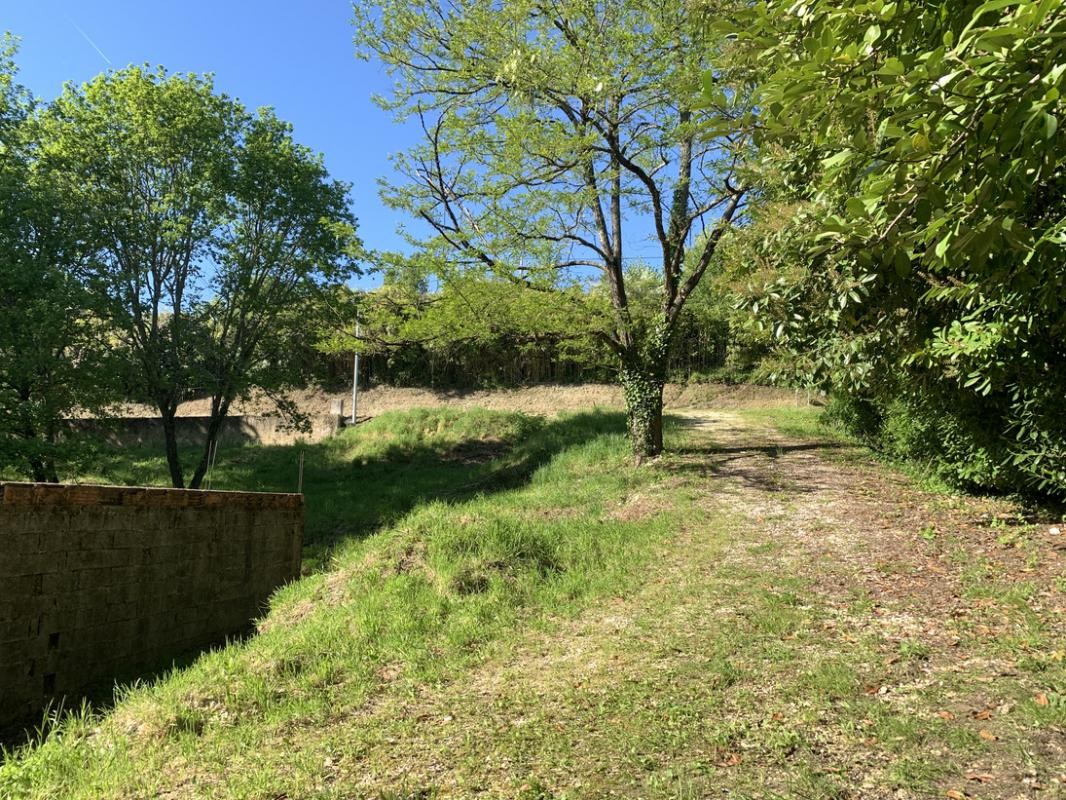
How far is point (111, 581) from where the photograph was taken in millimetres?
6867

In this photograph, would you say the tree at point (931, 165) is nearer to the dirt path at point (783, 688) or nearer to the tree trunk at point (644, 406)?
the dirt path at point (783, 688)

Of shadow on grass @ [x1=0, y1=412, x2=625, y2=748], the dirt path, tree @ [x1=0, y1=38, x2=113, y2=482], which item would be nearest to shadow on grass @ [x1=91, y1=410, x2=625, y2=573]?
shadow on grass @ [x1=0, y1=412, x2=625, y2=748]

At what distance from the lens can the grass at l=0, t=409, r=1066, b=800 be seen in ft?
10.9

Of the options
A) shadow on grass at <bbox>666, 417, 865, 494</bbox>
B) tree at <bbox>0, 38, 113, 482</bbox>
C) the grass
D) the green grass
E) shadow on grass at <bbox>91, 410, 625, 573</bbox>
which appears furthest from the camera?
shadow on grass at <bbox>91, 410, 625, 573</bbox>

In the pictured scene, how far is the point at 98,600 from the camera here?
22.0ft

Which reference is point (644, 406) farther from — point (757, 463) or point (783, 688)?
point (783, 688)

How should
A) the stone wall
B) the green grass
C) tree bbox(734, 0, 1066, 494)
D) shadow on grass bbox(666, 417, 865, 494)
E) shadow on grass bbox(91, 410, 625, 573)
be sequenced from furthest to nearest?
shadow on grass bbox(91, 410, 625, 573) → shadow on grass bbox(666, 417, 865, 494) → the stone wall → the green grass → tree bbox(734, 0, 1066, 494)

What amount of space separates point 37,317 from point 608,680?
13930 mm

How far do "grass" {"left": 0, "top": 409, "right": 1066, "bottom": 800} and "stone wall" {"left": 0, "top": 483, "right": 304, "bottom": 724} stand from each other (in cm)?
86

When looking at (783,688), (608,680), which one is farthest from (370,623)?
(783,688)

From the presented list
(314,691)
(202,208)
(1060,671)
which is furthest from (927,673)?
(202,208)

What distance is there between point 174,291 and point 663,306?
12427 millimetres

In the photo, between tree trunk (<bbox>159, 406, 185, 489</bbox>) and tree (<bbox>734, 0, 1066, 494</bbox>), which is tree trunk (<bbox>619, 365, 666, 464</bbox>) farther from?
tree trunk (<bbox>159, 406, 185, 489</bbox>)

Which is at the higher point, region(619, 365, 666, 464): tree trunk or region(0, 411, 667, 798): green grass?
region(619, 365, 666, 464): tree trunk
